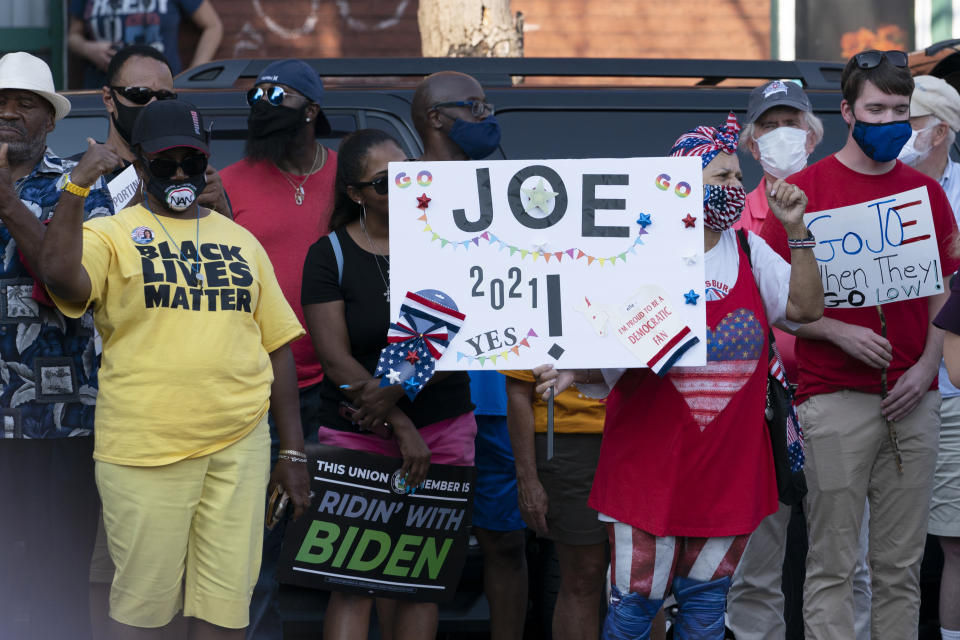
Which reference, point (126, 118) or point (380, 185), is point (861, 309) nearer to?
point (380, 185)

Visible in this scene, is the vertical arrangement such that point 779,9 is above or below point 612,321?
above

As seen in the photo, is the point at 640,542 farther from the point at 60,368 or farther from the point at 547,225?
the point at 60,368

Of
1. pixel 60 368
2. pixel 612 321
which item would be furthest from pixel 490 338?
pixel 60 368

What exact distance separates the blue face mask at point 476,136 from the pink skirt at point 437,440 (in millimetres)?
947

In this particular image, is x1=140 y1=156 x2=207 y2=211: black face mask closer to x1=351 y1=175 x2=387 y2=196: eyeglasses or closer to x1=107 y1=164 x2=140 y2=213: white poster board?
x1=107 y1=164 x2=140 y2=213: white poster board

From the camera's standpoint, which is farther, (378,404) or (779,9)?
(779,9)

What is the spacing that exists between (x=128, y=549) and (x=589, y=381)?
144 centimetres

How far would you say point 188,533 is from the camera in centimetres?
366

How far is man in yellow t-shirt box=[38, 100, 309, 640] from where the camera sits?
3543mm

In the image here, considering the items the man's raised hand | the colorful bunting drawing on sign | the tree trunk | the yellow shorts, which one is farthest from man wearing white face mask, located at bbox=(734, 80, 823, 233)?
the tree trunk

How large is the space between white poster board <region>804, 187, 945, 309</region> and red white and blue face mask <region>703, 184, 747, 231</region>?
28.9 inches

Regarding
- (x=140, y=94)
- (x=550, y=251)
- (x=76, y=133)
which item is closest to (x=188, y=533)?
(x=550, y=251)

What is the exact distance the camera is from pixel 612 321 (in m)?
3.67

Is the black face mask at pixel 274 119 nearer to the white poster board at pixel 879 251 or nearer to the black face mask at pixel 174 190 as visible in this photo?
the black face mask at pixel 174 190
